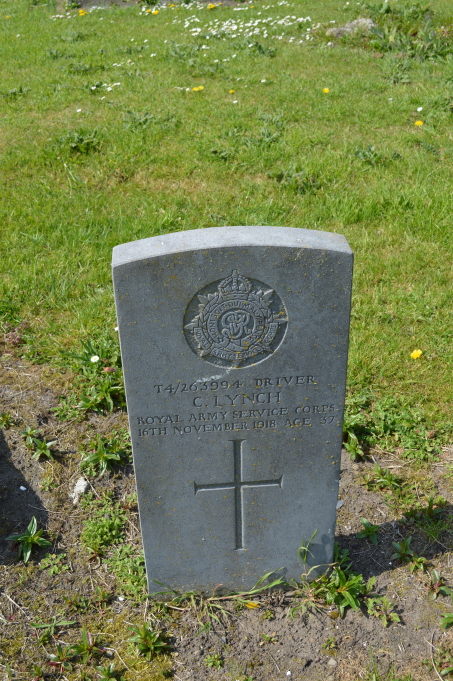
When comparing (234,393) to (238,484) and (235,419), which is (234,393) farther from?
(238,484)

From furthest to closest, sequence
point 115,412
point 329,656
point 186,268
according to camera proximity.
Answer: point 115,412 → point 329,656 → point 186,268

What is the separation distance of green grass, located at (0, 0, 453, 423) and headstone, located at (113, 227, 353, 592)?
1413mm

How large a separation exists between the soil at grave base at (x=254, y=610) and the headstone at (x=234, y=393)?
23 centimetres

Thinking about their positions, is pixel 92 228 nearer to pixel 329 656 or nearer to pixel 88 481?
pixel 88 481

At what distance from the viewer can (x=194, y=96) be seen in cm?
754

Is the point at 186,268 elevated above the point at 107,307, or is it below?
above

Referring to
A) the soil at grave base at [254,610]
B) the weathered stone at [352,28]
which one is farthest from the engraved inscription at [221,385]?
the weathered stone at [352,28]

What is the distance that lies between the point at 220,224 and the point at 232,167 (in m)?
0.97

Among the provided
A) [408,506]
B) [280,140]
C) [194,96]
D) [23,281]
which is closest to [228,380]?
[408,506]

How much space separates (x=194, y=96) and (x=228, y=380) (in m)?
5.96

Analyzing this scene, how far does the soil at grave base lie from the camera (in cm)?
266

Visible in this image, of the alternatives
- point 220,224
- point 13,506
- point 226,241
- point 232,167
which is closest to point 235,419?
point 226,241

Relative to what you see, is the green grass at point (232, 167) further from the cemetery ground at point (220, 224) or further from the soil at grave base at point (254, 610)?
the soil at grave base at point (254, 610)

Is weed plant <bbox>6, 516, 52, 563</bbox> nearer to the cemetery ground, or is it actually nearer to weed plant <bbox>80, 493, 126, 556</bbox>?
the cemetery ground
